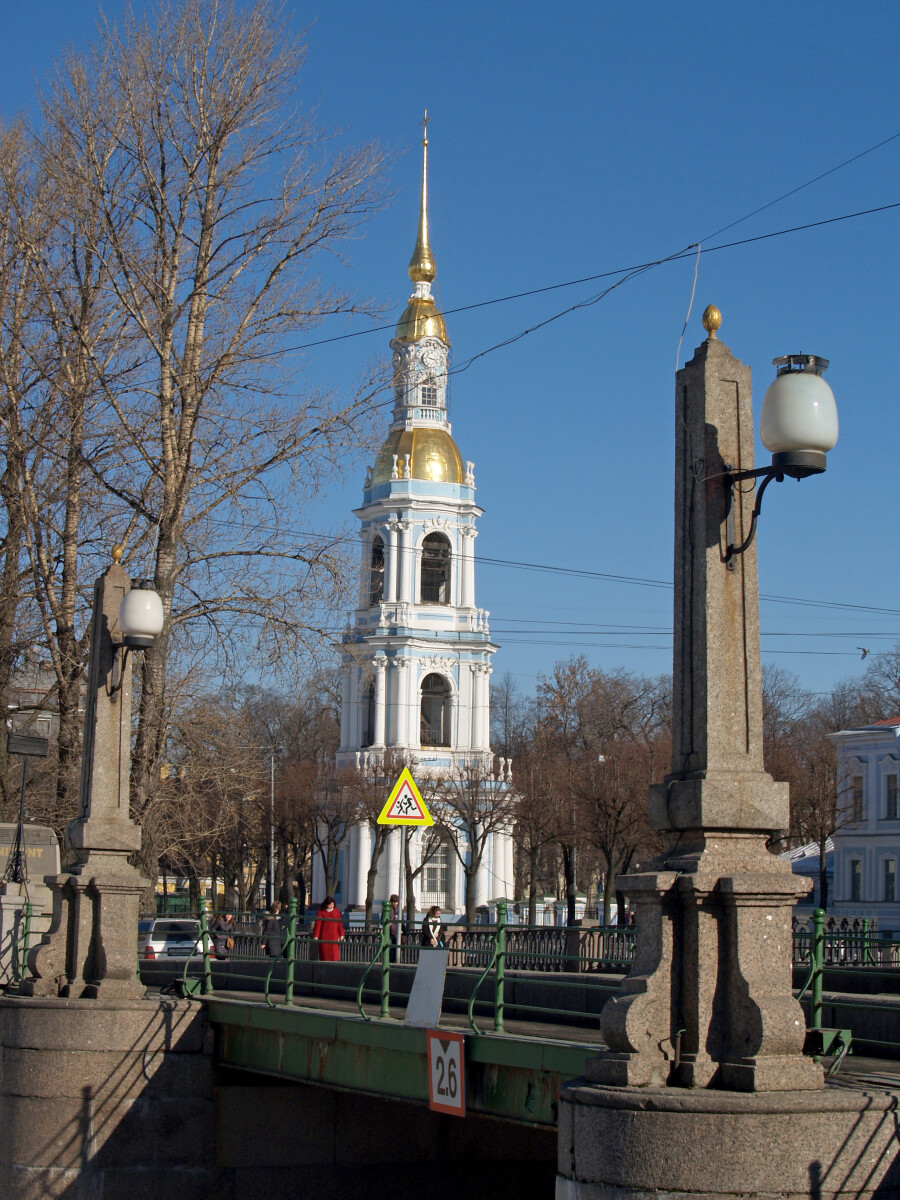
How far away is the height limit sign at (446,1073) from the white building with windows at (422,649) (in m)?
57.0

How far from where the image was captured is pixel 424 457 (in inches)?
2805

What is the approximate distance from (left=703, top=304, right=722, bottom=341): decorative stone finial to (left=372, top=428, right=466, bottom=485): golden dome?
61.4 metres

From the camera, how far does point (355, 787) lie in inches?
2611

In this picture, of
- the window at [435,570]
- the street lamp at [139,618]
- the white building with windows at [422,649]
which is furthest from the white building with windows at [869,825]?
the street lamp at [139,618]

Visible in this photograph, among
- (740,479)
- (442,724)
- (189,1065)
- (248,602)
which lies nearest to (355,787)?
(442,724)

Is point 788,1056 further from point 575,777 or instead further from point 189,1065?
point 575,777

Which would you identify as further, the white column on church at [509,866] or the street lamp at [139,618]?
the white column on church at [509,866]

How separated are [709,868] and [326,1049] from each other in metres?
5.82

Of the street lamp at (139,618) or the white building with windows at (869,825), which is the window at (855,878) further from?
the street lamp at (139,618)

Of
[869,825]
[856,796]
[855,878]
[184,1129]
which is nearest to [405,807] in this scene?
[184,1129]

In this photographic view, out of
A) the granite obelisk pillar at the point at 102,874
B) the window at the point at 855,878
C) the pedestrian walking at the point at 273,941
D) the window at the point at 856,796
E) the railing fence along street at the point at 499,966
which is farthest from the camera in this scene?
the window at the point at 855,878

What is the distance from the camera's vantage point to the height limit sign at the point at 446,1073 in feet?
34.9

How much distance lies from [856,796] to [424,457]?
2441 centimetres

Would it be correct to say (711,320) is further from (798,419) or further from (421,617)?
(421,617)
